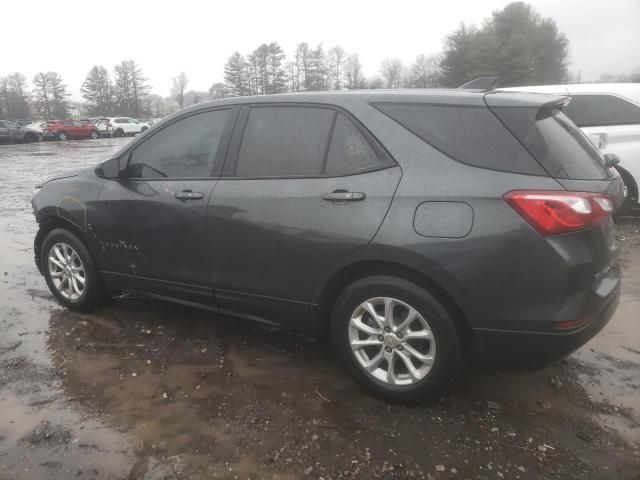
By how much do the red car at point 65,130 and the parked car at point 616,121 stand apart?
3755 cm

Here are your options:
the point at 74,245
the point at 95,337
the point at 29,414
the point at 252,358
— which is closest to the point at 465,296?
the point at 252,358

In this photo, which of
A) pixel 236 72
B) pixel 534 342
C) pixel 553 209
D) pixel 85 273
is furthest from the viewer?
pixel 236 72

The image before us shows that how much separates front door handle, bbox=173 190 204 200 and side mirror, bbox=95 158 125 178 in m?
0.66

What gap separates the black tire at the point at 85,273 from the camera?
4109mm

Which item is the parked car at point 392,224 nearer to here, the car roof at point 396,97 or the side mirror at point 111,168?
the car roof at point 396,97

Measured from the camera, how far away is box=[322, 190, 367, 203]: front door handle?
2770 millimetres

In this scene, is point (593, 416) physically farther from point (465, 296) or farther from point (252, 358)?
point (252, 358)

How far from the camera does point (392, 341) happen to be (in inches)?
110

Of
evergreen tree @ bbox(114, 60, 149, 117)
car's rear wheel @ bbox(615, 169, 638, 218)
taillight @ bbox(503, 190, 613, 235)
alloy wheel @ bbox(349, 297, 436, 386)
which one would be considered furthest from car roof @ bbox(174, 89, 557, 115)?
evergreen tree @ bbox(114, 60, 149, 117)

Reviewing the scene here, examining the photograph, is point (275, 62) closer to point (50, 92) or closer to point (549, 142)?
point (50, 92)

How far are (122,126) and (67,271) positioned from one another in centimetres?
4205

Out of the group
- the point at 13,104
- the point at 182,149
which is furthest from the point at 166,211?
the point at 13,104

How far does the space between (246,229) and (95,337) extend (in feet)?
5.41

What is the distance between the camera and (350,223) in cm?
278
